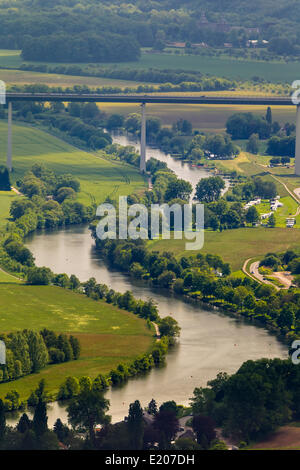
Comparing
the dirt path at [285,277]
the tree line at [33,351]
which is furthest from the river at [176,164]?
the tree line at [33,351]

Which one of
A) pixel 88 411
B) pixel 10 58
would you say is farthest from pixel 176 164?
pixel 88 411

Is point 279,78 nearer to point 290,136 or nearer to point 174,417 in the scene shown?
point 290,136

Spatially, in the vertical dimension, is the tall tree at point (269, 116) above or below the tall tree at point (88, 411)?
below

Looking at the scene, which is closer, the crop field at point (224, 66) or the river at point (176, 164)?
the river at point (176, 164)

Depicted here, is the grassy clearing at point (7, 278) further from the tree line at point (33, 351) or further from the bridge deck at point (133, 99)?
the bridge deck at point (133, 99)

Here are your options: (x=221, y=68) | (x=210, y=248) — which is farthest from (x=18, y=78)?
(x=210, y=248)

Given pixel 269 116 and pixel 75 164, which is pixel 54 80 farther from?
pixel 75 164

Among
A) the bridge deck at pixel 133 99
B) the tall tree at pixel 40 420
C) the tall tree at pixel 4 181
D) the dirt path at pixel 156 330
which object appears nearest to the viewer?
the tall tree at pixel 40 420
